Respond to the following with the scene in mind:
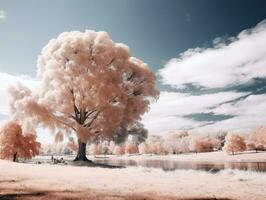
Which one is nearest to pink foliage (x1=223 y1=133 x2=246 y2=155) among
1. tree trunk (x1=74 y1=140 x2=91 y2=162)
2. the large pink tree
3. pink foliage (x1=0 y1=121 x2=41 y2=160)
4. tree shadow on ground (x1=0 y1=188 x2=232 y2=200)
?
the large pink tree

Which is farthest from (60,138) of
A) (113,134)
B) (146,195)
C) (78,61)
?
(146,195)

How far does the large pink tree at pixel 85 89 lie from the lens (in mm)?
32781

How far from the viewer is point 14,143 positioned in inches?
1780

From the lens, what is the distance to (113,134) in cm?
3488

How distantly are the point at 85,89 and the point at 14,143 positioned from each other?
19.5 metres

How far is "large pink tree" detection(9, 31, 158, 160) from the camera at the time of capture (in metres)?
32.8

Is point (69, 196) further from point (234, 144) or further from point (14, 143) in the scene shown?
point (234, 144)

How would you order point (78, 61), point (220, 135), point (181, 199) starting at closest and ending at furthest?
point (181, 199), point (78, 61), point (220, 135)

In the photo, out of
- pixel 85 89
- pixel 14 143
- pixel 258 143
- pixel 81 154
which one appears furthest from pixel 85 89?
pixel 258 143

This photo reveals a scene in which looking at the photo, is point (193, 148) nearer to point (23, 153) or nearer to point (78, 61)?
point (23, 153)

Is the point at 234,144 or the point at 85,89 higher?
the point at 85,89

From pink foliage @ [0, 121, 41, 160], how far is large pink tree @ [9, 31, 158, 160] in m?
11.6

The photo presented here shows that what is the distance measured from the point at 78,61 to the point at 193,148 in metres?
104

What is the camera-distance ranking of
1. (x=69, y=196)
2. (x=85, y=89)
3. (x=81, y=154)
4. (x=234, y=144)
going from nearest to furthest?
(x=69, y=196) → (x=85, y=89) → (x=81, y=154) → (x=234, y=144)
